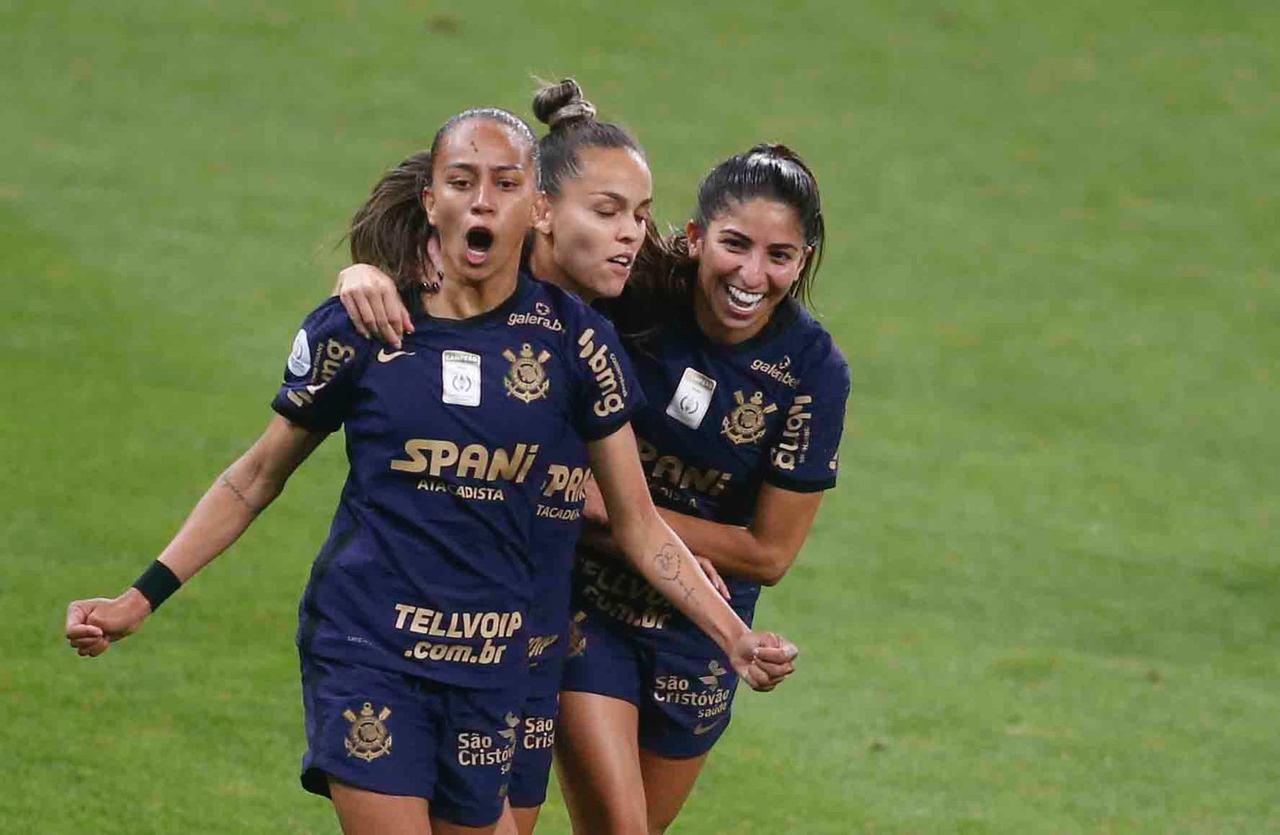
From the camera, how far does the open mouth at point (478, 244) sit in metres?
3.90

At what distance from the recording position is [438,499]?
12.7 feet

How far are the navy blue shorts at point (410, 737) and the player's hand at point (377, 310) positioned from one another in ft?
2.02

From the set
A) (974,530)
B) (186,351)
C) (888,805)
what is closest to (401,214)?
(888,805)

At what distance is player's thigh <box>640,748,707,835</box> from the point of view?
4.94m

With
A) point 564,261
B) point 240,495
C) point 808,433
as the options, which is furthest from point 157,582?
point 808,433

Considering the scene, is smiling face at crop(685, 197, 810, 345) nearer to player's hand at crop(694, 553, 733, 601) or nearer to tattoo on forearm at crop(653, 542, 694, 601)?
player's hand at crop(694, 553, 733, 601)

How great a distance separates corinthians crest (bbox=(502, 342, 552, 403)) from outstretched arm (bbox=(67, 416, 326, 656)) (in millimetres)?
409

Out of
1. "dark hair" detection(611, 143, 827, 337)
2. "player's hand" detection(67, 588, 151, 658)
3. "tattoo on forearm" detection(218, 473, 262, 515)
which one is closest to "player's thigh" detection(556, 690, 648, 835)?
"dark hair" detection(611, 143, 827, 337)

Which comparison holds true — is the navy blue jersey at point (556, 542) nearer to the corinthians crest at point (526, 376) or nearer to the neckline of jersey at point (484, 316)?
the corinthians crest at point (526, 376)

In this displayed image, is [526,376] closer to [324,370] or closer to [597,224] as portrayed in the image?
[324,370]

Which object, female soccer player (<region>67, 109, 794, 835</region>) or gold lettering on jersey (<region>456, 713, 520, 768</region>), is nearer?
female soccer player (<region>67, 109, 794, 835</region>)

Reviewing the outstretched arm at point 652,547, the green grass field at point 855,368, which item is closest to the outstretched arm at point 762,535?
the outstretched arm at point 652,547

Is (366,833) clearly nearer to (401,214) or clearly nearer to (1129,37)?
(401,214)

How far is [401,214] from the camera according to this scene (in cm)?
418
